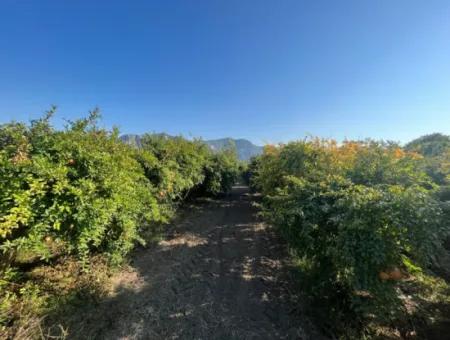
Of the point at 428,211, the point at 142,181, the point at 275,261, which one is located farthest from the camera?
the point at 275,261

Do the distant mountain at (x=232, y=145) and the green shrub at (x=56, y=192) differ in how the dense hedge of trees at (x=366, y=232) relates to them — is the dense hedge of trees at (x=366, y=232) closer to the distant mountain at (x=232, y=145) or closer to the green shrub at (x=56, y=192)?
the green shrub at (x=56, y=192)

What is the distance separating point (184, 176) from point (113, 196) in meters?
4.07

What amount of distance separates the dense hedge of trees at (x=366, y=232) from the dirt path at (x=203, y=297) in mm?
724

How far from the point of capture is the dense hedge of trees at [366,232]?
2.15 meters

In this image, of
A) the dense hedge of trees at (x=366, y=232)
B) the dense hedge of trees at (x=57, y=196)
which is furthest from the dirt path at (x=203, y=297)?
the dense hedge of trees at (x=57, y=196)

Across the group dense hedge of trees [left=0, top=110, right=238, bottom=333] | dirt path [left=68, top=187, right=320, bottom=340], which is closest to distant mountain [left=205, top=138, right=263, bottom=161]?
dirt path [left=68, top=187, right=320, bottom=340]

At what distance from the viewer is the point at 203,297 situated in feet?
11.4

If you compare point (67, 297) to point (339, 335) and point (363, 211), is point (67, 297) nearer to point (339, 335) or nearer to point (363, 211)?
point (339, 335)

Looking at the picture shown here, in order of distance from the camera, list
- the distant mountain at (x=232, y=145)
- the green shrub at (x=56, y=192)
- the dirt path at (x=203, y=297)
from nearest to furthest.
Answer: the green shrub at (x=56, y=192)
the dirt path at (x=203, y=297)
the distant mountain at (x=232, y=145)

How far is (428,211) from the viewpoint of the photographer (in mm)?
2162

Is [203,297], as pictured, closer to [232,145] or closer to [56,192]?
[56,192]

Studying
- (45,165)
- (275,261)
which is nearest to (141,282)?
(45,165)

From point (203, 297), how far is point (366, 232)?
2888 millimetres

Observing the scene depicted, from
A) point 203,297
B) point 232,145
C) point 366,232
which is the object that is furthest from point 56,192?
point 232,145
